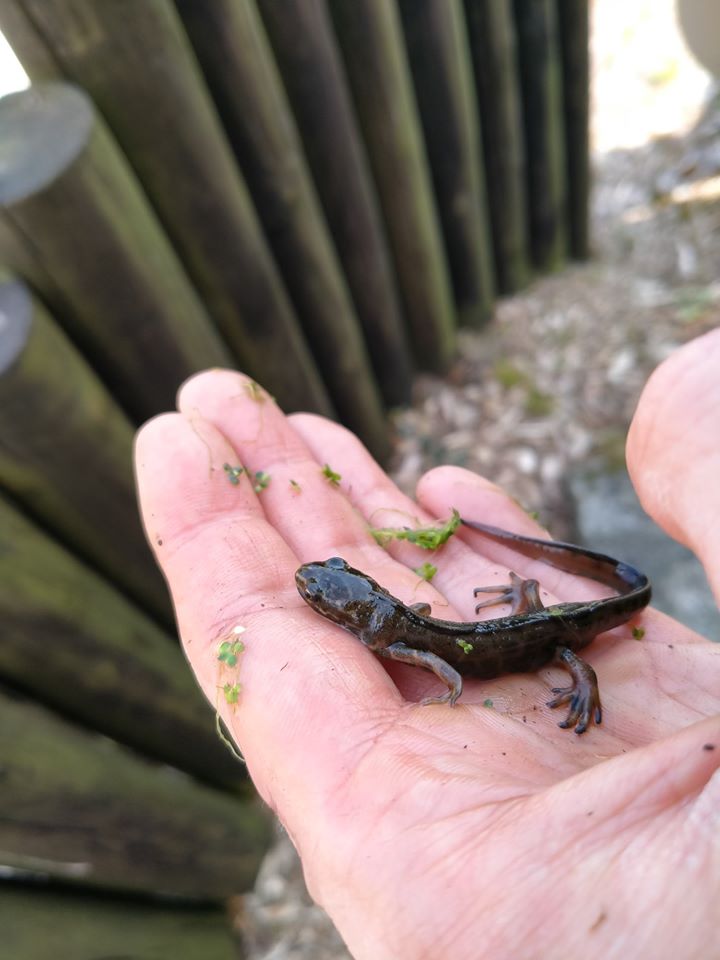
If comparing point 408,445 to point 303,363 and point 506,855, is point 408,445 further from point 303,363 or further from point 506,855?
point 506,855

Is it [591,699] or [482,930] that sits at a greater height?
[482,930]

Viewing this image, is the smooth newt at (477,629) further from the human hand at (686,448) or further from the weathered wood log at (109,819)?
the weathered wood log at (109,819)

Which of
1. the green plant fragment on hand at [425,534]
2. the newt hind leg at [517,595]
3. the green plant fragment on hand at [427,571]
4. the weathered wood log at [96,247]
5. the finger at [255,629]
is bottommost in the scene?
the newt hind leg at [517,595]

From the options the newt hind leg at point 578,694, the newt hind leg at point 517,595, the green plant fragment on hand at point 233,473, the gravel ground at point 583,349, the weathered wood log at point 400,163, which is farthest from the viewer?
the gravel ground at point 583,349

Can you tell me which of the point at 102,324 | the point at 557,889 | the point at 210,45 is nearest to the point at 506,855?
the point at 557,889

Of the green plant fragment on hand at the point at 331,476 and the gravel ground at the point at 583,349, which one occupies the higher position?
the green plant fragment on hand at the point at 331,476

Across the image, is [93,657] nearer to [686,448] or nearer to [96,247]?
[96,247]

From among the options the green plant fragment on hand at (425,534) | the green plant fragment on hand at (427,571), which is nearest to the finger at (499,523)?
the green plant fragment on hand at (425,534)
